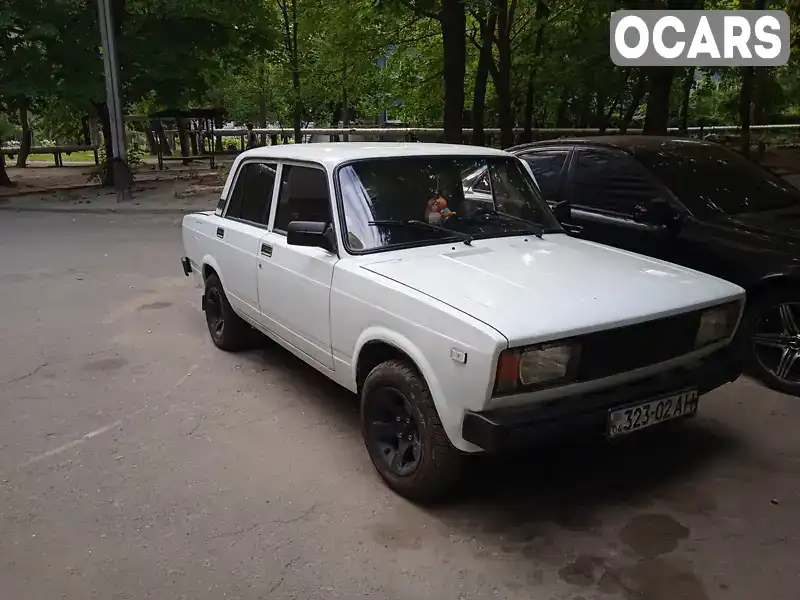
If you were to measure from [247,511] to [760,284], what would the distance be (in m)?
3.61

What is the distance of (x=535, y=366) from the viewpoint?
3031 millimetres

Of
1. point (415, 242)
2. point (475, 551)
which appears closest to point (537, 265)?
point (415, 242)

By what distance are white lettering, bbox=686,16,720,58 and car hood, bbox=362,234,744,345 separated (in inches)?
353

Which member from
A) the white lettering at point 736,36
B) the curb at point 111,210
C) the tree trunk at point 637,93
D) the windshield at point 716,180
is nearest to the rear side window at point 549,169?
the windshield at point 716,180

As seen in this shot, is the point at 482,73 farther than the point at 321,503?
Yes

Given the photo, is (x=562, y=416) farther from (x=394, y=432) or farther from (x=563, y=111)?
(x=563, y=111)

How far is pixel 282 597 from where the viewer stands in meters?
2.80

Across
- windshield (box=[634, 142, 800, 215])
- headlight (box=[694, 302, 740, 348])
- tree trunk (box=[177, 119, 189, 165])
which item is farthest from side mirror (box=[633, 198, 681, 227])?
tree trunk (box=[177, 119, 189, 165])

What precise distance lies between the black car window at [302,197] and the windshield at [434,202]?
17 centimetres

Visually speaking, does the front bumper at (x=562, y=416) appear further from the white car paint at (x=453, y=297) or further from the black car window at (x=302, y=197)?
the black car window at (x=302, y=197)

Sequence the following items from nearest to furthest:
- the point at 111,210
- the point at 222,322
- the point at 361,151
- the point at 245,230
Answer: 1. the point at 361,151
2. the point at 245,230
3. the point at 222,322
4. the point at 111,210

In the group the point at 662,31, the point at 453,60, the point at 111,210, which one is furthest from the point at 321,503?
the point at 111,210

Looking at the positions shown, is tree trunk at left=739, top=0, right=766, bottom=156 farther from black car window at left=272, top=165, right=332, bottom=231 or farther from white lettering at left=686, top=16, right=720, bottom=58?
black car window at left=272, top=165, right=332, bottom=231

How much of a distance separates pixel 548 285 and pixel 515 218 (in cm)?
109
